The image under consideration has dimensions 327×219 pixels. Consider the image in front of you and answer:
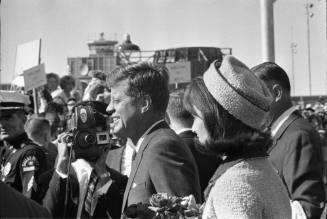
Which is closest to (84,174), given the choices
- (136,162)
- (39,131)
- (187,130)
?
(136,162)

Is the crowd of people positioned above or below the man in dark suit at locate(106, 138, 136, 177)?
above

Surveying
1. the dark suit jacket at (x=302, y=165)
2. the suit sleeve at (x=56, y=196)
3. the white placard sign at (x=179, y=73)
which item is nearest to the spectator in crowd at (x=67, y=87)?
the white placard sign at (x=179, y=73)

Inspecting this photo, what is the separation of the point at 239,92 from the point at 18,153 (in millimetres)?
2536

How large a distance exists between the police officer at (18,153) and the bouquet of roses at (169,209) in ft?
5.76

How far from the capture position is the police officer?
14.9ft

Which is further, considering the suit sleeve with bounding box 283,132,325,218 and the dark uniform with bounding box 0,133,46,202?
the dark uniform with bounding box 0,133,46,202

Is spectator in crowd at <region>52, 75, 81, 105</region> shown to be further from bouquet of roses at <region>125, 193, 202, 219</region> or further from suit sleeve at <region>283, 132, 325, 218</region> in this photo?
bouquet of roses at <region>125, 193, 202, 219</region>

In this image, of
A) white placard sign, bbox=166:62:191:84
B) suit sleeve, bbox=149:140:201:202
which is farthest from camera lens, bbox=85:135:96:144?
white placard sign, bbox=166:62:191:84

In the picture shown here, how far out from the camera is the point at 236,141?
2568mm

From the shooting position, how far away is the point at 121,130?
3.74 metres

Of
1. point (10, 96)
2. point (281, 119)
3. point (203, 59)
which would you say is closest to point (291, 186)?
point (281, 119)

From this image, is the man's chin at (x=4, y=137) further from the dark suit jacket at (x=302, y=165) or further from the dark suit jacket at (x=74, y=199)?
the dark suit jacket at (x=302, y=165)

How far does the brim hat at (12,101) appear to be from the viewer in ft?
16.4

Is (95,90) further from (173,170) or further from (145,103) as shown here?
(173,170)
